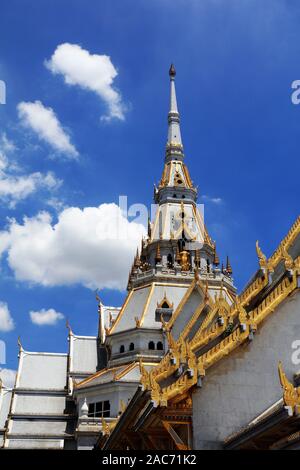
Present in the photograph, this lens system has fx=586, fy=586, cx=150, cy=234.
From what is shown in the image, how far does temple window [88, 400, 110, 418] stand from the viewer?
1636 inches

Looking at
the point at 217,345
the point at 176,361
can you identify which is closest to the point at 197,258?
the point at 176,361

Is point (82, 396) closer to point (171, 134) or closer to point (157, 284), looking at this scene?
point (157, 284)

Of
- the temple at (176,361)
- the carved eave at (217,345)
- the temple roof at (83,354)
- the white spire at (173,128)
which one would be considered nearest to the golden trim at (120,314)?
the temple at (176,361)

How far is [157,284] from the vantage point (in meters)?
50.5

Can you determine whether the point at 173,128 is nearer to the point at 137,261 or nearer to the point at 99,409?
the point at 137,261

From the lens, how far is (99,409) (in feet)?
138

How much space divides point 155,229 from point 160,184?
6550 mm

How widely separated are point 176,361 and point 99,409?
26505mm

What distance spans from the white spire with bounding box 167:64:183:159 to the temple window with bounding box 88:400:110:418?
116 feet

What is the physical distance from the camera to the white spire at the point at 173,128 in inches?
2766

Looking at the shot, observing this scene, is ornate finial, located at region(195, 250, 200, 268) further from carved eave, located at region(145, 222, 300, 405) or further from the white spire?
carved eave, located at region(145, 222, 300, 405)

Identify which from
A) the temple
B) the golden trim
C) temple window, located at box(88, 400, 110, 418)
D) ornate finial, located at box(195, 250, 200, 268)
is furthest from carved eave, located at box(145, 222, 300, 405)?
ornate finial, located at box(195, 250, 200, 268)

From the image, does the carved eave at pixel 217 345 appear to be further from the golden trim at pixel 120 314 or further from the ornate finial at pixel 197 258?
the ornate finial at pixel 197 258
